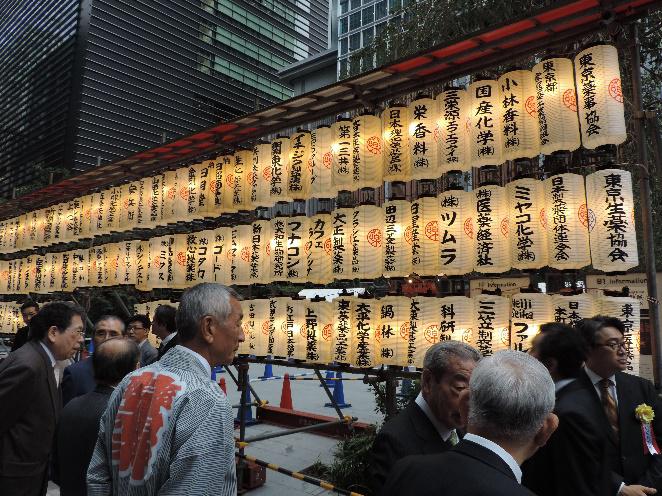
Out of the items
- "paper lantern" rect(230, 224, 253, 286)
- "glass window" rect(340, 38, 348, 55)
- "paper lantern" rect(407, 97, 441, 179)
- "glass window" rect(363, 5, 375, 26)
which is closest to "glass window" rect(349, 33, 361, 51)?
"glass window" rect(340, 38, 348, 55)

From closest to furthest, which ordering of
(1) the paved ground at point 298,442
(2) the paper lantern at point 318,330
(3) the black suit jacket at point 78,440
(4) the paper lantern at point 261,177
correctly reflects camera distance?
(3) the black suit jacket at point 78,440 < (2) the paper lantern at point 318,330 < (1) the paved ground at point 298,442 < (4) the paper lantern at point 261,177

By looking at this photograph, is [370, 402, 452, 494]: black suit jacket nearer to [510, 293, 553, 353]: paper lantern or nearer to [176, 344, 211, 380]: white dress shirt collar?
[176, 344, 211, 380]: white dress shirt collar

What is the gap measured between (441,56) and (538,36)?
135cm

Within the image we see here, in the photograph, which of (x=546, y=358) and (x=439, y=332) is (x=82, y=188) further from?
(x=546, y=358)

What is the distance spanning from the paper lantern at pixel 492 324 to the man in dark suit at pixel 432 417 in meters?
3.54

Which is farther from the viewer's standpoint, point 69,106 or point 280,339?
point 69,106

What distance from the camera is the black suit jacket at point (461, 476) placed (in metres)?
1.64

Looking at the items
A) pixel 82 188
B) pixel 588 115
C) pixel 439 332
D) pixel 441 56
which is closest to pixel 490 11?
pixel 441 56

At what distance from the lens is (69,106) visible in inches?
1960

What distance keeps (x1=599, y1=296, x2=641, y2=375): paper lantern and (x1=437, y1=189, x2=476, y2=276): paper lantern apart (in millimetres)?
1692

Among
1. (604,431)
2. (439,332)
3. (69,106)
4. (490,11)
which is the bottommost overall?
(604,431)

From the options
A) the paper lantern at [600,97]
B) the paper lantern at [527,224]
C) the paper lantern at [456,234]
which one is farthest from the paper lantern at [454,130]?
the paper lantern at [600,97]

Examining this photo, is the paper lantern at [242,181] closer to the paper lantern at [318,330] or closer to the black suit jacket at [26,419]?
the paper lantern at [318,330]

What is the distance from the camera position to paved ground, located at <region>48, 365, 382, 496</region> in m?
7.93
